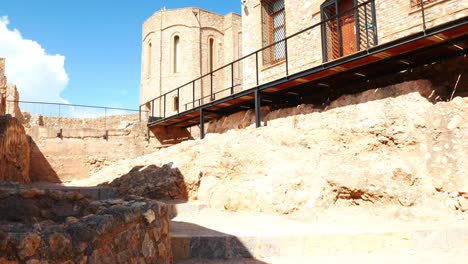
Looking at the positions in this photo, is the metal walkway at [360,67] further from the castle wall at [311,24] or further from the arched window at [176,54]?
the arched window at [176,54]

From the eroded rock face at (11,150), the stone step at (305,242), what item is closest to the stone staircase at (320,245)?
the stone step at (305,242)

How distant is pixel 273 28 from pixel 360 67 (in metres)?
5.28

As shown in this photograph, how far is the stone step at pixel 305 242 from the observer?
429cm

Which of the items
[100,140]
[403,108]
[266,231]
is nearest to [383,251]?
[266,231]

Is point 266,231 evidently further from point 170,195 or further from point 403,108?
point 403,108

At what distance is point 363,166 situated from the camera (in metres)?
6.75

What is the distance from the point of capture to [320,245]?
14.6 ft

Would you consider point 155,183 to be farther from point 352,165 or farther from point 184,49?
point 184,49

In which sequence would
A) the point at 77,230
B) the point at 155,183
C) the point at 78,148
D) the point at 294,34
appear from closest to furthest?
the point at 77,230 < the point at 155,183 < the point at 294,34 < the point at 78,148

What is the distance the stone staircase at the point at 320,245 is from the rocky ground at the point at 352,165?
106 centimetres

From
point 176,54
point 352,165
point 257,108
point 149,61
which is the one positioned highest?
point 176,54


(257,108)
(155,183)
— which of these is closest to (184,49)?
(257,108)

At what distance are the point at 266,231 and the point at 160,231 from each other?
1681 mm

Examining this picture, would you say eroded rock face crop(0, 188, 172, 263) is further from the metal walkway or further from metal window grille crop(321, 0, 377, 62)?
metal window grille crop(321, 0, 377, 62)
